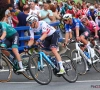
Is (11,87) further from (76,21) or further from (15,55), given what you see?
(76,21)

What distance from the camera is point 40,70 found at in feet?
31.4

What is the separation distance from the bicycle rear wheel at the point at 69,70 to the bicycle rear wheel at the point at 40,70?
1.98 feet

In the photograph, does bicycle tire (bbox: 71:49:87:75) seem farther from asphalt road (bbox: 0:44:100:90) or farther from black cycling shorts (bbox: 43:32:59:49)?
black cycling shorts (bbox: 43:32:59:49)

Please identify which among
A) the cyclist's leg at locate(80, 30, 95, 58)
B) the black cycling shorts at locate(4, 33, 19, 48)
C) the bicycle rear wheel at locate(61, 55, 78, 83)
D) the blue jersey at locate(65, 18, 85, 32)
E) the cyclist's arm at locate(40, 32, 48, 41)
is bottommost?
the bicycle rear wheel at locate(61, 55, 78, 83)

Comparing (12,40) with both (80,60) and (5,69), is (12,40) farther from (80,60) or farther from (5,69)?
(80,60)

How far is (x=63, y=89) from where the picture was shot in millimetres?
8984

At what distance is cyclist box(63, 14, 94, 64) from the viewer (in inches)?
432

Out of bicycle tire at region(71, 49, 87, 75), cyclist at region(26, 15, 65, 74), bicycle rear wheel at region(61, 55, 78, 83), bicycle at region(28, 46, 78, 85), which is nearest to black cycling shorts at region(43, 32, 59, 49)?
cyclist at region(26, 15, 65, 74)

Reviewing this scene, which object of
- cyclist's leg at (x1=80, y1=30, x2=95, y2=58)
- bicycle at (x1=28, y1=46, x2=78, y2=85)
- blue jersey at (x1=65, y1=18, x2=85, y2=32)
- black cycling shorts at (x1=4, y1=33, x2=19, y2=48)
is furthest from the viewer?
cyclist's leg at (x1=80, y1=30, x2=95, y2=58)

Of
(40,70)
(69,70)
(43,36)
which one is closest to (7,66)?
(40,70)

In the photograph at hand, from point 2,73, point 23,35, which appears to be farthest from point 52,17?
point 2,73

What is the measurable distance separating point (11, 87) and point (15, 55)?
1100 mm

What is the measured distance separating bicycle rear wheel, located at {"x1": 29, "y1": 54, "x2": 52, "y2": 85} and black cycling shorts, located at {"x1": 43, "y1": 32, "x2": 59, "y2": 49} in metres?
0.53

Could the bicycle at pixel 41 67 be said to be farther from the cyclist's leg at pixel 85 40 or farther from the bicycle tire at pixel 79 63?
the cyclist's leg at pixel 85 40
